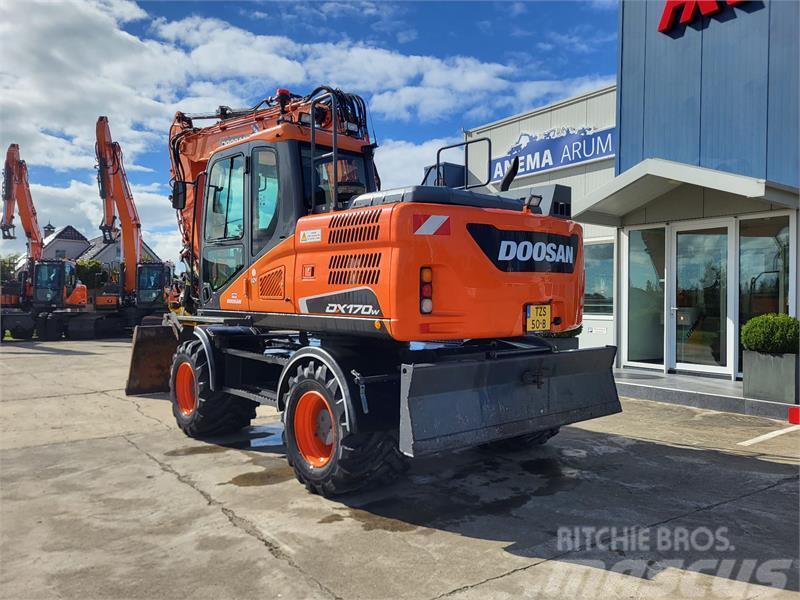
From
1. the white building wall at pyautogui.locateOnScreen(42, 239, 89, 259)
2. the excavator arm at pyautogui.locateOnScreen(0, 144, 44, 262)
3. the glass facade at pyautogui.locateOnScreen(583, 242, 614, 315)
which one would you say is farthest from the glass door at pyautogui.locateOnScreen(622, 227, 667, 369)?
the white building wall at pyautogui.locateOnScreen(42, 239, 89, 259)

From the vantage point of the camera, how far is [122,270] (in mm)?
23219

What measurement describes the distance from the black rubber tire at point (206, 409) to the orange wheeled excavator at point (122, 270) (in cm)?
1718

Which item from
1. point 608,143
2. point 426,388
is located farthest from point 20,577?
point 608,143

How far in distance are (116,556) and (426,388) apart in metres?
2.20

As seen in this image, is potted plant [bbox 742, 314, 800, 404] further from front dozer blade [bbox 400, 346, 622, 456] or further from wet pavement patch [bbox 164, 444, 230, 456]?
wet pavement patch [bbox 164, 444, 230, 456]

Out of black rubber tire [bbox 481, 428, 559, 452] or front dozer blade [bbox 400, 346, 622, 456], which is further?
black rubber tire [bbox 481, 428, 559, 452]

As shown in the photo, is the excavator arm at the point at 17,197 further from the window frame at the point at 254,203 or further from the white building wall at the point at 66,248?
the white building wall at the point at 66,248

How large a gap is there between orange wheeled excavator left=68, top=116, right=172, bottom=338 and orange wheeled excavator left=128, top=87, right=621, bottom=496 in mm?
17561

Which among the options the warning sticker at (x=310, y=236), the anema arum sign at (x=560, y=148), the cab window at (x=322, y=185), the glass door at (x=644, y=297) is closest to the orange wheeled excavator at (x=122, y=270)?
the anema arum sign at (x=560, y=148)

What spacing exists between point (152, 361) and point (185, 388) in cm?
280

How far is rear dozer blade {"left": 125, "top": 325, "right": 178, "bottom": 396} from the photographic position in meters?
9.05

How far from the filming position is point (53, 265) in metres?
22.2

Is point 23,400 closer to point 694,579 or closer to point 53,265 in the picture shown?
point 694,579

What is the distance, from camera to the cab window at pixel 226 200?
5914mm
